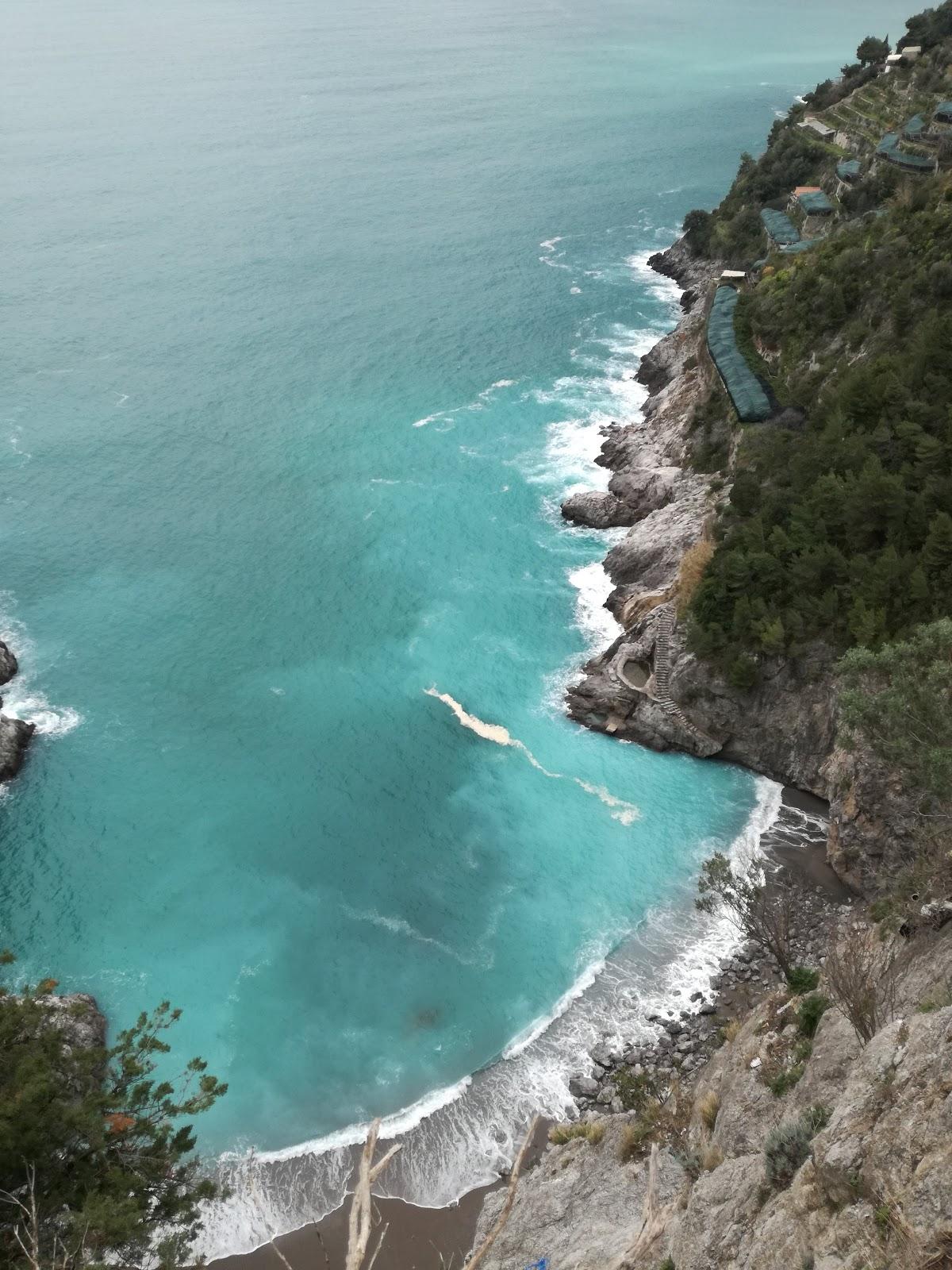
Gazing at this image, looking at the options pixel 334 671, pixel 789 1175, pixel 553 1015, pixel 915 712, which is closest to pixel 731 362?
pixel 334 671

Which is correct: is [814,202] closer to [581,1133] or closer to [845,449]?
[845,449]

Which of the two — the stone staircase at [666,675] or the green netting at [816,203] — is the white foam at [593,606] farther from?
the green netting at [816,203]

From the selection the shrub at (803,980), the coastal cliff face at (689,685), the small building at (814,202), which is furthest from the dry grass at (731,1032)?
the small building at (814,202)

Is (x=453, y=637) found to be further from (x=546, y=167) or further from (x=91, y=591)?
(x=546, y=167)

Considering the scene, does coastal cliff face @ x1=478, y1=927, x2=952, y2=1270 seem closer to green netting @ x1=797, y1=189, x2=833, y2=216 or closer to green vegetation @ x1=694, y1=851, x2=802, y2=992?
green vegetation @ x1=694, y1=851, x2=802, y2=992

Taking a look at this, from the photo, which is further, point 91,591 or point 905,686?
point 91,591

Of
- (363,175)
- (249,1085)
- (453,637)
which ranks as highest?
(363,175)

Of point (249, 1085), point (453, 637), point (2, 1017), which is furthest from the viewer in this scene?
point (453, 637)

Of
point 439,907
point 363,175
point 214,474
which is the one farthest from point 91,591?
point 363,175

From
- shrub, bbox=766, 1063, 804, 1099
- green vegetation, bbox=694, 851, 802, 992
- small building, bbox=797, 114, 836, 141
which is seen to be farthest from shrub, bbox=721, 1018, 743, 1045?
small building, bbox=797, 114, 836, 141
